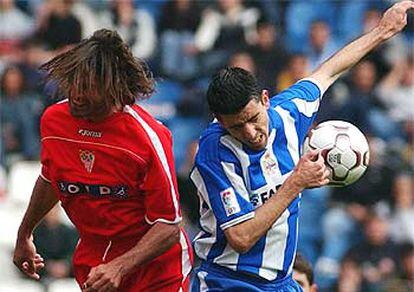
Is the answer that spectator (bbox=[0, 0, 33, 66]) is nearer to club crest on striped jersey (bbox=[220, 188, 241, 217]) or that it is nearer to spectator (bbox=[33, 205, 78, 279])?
spectator (bbox=[33, 205, 78, 279])

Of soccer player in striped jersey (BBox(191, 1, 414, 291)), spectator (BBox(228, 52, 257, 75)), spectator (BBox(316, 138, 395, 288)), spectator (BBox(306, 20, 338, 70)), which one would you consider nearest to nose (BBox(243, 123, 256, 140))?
soccer player in striped jersey (BBox(191, 1, 414, 291))

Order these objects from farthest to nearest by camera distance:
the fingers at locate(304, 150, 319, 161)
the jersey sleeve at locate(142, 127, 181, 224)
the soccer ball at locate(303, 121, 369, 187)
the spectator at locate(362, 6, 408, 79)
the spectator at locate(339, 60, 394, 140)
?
the spectator at locate(362, 6, 408, 79) < the spectator at locate(339, 60, 394, 140) < the soccer ball at locate(303, 121, 369, 187) < the fingers at locate(304, 150, 319, 161) < the jersey sleeve at locate(142, 127, 181, 224)

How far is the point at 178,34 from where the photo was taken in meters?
13.8

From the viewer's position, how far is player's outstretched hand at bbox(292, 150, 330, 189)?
5.99m

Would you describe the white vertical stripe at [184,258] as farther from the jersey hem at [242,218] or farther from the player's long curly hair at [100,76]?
the player's long curly hair at [100,76]

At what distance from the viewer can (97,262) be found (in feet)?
20.6

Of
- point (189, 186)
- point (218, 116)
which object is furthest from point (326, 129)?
point (189, 186)

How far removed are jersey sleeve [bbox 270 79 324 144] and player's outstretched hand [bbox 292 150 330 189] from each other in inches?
21.4

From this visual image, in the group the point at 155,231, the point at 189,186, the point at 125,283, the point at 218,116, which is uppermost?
the point at 218,116

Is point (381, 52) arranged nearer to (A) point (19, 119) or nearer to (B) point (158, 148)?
(A) point (19, 119)

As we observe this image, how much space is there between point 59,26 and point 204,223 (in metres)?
7.30

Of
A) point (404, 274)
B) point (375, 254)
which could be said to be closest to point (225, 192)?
point (375, 254)

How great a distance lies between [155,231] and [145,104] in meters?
7.12

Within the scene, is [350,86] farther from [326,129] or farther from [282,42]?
[326,129]
